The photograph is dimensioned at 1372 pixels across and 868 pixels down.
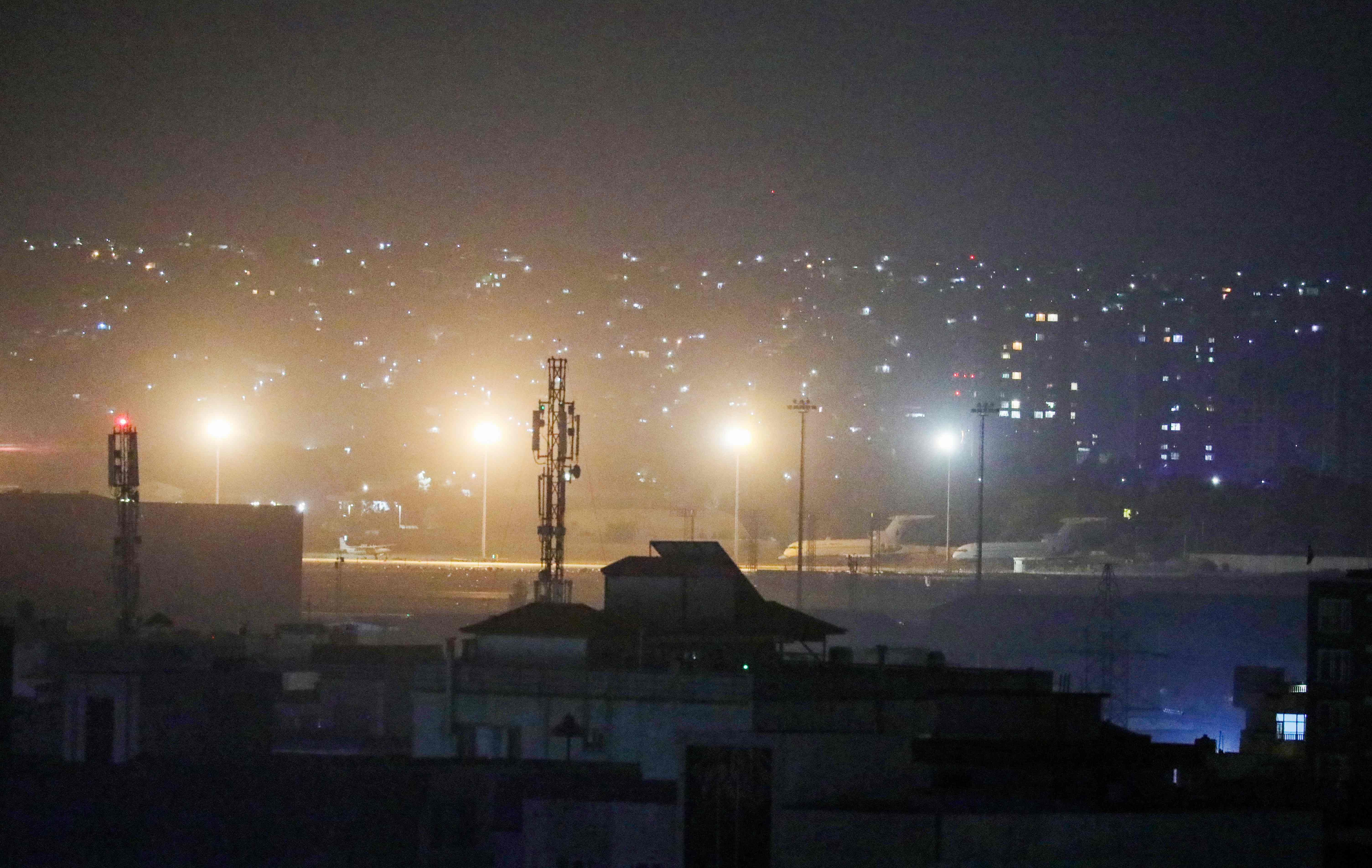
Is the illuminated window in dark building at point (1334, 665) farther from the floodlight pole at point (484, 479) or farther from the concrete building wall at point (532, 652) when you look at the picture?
the floodlight pole at point (484, 479)

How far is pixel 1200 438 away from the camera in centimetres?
6981

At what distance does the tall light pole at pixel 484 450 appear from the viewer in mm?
42875

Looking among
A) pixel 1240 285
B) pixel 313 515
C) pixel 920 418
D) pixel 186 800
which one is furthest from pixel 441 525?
pixel 1240 285

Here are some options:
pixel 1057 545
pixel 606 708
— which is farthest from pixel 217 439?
pixel 606 708

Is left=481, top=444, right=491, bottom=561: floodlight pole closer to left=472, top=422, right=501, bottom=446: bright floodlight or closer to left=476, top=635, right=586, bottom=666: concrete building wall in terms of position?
left=472, top=422, right=501, bottom=446: bright floodlight

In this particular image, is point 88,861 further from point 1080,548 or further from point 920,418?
point 920,418

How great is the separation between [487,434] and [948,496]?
1163 centimetres

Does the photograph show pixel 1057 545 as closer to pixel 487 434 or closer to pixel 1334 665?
pixel 487 434

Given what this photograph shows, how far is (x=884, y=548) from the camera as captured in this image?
42.8 m

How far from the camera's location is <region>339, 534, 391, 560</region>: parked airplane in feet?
139

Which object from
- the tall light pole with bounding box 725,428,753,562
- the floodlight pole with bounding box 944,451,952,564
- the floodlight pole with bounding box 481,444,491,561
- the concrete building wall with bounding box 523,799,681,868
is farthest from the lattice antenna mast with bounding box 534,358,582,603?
the floodlight pole with bounding box 481,444,491,561

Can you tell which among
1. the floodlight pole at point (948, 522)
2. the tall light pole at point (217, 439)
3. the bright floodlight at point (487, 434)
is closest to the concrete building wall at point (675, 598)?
the tall light pole at point (217, 439)

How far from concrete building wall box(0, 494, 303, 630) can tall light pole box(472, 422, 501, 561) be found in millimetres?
15055

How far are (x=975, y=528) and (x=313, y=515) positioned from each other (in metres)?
17.3
